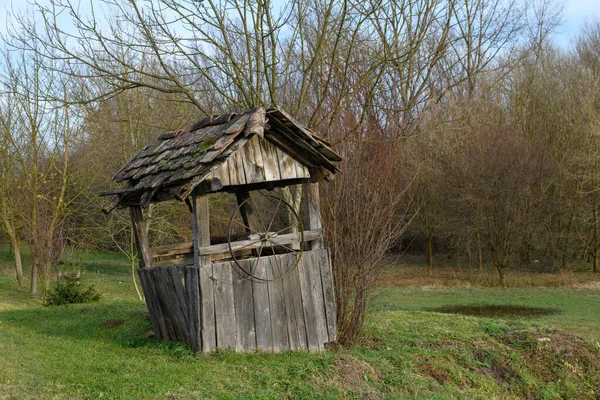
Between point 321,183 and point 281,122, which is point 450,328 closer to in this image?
point 321,183

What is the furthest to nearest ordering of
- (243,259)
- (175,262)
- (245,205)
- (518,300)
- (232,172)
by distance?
(518,300)
(245,205)
(175,262)
(243,259)
(232,172)

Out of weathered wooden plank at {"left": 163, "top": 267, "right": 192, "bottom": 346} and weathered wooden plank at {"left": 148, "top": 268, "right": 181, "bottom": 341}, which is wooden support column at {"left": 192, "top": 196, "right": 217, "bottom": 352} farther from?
weathered wooden plank at {"left": 148, "top": 268, "right": 181, "bottom": 341}

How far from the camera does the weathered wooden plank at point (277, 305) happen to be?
8281mm

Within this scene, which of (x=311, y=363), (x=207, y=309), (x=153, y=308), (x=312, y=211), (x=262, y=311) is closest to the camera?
(x=311, y=363)

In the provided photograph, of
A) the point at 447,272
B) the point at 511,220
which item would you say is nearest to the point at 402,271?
the point at 447,272

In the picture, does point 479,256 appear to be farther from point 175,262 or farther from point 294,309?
point 294,309

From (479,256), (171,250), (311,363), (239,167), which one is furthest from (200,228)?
(479,256)

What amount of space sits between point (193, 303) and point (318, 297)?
1.71 metres

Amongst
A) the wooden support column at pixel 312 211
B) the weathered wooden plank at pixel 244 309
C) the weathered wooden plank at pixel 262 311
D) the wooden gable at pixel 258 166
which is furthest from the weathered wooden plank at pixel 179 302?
the wooden support column at pixel 312 211

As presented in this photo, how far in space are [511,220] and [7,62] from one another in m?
21.8

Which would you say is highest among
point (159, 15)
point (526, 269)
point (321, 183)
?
point (159, 15)

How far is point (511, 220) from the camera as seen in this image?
95.5 feet

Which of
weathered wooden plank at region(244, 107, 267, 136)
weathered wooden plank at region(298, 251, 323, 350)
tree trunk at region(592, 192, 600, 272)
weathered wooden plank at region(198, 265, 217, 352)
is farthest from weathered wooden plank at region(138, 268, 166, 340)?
tree trunk at region(592, 192, 600, 272)

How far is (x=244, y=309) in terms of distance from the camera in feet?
26.6
